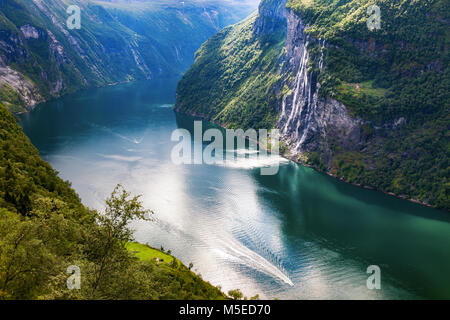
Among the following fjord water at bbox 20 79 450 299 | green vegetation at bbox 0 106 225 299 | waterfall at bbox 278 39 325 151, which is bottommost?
fjord water at bbox 20 79 450 299

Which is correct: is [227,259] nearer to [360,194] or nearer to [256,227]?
[256,227]

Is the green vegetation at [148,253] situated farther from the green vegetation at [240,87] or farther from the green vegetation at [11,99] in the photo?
the green vegetation at [11,99]

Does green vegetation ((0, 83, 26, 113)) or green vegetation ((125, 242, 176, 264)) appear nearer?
green vegetation ((125, 242, 176, 264))

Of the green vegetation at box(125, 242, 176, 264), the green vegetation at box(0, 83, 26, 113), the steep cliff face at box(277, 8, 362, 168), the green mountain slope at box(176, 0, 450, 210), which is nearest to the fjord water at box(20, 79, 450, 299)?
the green vegetation at box(125, 242, 176, 264)

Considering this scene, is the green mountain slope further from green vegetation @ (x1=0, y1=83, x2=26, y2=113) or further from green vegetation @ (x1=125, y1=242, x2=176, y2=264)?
green vegetation @ (x1=0, y1=83, x2=26, y2=113)

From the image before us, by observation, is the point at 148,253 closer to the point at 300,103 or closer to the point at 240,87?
the point at 300,103

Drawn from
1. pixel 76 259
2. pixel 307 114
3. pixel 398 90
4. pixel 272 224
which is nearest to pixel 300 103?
pixel 307 114
